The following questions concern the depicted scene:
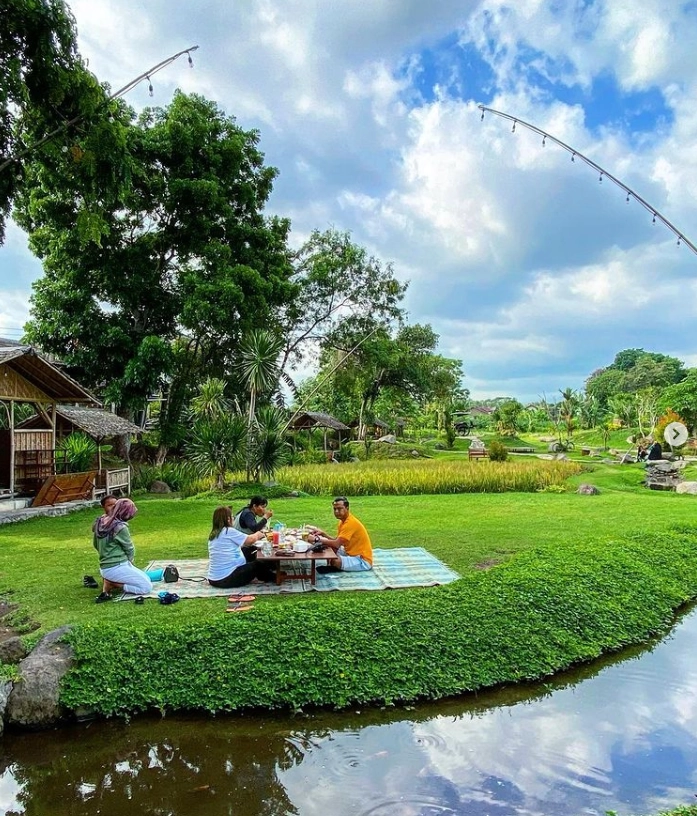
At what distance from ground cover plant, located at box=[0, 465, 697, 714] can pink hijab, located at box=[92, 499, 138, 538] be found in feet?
2.57

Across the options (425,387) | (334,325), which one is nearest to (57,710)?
(334,325)

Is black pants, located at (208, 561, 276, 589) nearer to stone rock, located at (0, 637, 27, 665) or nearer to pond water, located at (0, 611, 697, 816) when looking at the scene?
stone rock, located at (0, 637, 27, 665)

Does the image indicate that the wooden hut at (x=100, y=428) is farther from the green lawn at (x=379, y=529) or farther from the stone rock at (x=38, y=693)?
the stone rock at (x=38, y=693)

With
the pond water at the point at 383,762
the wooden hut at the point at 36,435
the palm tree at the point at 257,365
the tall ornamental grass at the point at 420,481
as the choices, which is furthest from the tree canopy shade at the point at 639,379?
the pond water at the point at 383,762

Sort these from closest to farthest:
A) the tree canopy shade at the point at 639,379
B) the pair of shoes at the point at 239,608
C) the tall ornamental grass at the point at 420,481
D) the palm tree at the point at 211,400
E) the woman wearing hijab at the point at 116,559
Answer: the pair of shoes at the point at 239,608
the woman wearing hijab at the point at 116,559
the tall ornamental grass at the point at 420,481
the palm tree at the point at 211,400
the tree canopy shade at the point at 639,379

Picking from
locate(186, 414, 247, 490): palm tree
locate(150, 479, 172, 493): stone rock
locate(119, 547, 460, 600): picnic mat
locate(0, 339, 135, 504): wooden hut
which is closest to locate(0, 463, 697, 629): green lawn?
locate(119, 547, 460, 600): picnic mat

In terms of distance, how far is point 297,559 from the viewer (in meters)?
6.68

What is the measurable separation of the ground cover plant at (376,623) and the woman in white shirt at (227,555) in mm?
474

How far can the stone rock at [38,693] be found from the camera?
4.60 metres

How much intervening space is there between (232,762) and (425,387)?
36.3m

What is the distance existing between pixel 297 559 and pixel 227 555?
0.86m

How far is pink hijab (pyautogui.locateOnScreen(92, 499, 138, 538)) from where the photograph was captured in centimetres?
664

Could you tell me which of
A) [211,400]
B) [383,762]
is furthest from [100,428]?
[383,762]

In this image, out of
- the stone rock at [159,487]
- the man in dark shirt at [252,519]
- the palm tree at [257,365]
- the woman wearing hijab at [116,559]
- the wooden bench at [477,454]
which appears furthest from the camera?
the wooden bench at [477,454]
